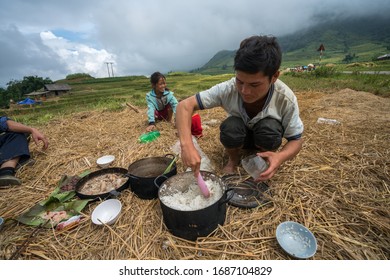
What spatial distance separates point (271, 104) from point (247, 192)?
98 centimetres

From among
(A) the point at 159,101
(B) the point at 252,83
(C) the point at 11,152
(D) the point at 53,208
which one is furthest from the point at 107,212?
(A) the point at 159,101

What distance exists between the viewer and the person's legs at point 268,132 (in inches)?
85.2

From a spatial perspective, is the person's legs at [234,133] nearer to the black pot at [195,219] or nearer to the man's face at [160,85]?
the black pot at [195,219]

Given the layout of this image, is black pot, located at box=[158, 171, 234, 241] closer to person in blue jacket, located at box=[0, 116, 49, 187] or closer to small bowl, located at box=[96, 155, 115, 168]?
small bowl, located at box=[96, 155, 115, 168]

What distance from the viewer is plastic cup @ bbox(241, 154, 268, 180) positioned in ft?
7.13

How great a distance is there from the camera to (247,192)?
6.99 ft

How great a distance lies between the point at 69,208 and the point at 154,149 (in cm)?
152

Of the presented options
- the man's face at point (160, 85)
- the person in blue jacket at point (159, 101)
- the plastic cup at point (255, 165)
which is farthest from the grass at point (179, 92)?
the plastic cup at point (255, 165)

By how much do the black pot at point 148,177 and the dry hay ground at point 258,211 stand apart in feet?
0.36

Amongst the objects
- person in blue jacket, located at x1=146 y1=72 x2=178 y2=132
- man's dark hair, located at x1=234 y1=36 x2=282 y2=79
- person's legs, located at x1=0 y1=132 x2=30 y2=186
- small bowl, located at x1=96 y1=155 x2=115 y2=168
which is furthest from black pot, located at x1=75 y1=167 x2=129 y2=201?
person in blue jacket, located at x1=146 y1=72 x2=178 y2=132

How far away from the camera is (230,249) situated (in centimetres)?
156

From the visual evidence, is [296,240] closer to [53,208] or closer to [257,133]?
[257,133]

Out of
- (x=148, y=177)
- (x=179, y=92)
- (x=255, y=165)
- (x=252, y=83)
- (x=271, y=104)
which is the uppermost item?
(x=252, y=83)

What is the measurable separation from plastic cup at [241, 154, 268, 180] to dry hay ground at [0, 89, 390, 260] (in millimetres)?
238
